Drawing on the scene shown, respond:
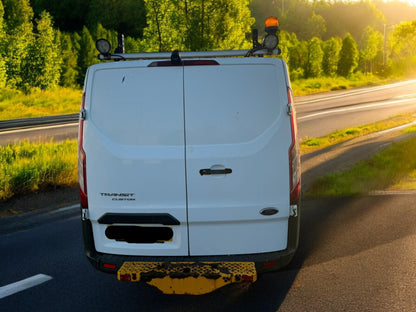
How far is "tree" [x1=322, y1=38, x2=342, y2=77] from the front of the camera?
62.6 meters

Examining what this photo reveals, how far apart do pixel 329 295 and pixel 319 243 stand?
1.57m

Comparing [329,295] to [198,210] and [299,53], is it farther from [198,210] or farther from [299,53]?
[299,53]

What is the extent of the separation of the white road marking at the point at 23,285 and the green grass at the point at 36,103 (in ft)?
76.6

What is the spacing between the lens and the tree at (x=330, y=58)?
6256 centimetres

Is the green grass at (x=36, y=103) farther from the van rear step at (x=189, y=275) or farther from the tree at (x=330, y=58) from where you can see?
the tree at (x=330, y=58)

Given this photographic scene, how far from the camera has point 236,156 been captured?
373cm

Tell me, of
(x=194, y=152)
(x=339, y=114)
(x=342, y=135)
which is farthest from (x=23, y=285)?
(x=339, y=114)

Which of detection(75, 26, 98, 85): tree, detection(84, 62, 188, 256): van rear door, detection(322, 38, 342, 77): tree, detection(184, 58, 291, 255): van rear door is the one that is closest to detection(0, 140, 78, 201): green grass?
detection(84, 62, 188, 256): van rear door

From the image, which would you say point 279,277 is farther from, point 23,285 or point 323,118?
point 323,118

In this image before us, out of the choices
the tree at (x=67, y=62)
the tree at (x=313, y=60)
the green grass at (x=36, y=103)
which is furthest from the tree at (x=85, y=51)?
the tree at (x=313, y=60)

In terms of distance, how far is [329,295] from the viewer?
428cm

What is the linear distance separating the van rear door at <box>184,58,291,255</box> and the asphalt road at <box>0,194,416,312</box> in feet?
2.29

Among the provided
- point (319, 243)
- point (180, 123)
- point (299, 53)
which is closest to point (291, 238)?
point (180, 123)

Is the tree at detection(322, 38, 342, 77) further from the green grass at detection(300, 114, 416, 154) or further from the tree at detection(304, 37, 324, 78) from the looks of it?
the green grass at detection(300, 114, 416, 154)
